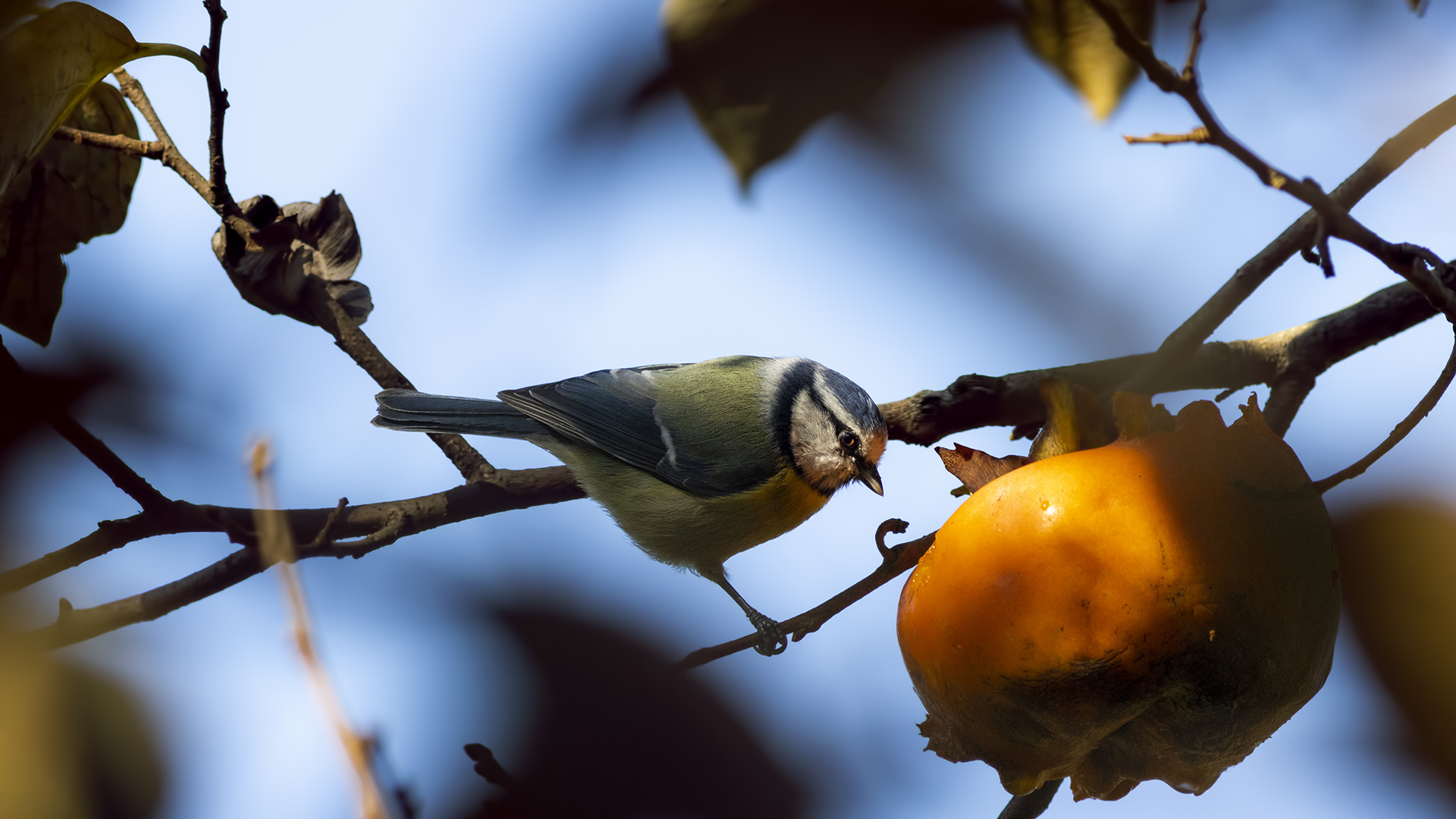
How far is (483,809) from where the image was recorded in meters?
0.65

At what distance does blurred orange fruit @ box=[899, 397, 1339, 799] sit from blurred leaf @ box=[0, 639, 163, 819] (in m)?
0.73

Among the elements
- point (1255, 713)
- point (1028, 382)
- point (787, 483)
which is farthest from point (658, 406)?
point (1255, 713)

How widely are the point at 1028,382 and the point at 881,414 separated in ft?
1.23

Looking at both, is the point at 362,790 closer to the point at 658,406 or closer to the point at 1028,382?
the point at 1028,382

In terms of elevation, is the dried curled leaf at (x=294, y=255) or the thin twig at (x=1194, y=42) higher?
the dried curled leaf at (x=294, y=255)

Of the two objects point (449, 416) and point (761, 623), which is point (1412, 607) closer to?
point (761, 623)

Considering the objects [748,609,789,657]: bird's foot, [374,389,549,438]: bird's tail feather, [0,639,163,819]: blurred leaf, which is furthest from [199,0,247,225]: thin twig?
[748,609,789,657]: bird's foot

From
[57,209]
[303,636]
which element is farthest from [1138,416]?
[57,209]

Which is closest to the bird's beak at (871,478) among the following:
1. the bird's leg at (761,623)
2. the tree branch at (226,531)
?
the bird's leg at (761,623)

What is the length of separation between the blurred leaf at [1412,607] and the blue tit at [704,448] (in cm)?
130

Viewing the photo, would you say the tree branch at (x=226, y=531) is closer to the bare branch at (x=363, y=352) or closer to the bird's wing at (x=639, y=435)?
the bare branch at (x=363, y=352)

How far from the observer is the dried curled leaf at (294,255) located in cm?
159

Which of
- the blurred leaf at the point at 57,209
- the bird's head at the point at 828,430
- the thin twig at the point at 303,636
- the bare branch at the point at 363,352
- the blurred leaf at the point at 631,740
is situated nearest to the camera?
the thin twig at the point at 303,636

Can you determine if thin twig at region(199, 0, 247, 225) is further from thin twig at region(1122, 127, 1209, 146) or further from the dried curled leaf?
thin twig at region(1122, 127, 1209, 146)
